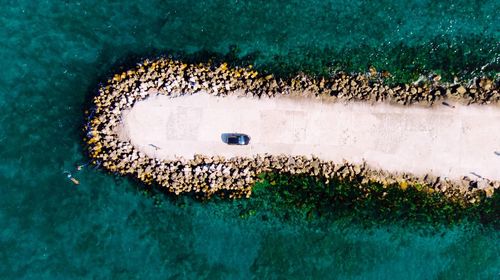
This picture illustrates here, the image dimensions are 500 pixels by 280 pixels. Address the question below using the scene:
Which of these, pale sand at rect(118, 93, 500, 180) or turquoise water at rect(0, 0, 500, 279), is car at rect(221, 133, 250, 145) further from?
turquoise water at rect(0, 0, 500, 279)

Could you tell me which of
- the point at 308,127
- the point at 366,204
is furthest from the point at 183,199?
the point at 366,204

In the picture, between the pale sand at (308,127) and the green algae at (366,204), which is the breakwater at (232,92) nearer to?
the pale sand at (308,127)

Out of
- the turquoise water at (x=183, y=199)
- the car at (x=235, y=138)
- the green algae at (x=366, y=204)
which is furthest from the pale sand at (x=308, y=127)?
the turquoise water at (x=183, y=199)

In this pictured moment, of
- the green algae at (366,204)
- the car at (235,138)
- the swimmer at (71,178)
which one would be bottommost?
the green algae at (366,204)

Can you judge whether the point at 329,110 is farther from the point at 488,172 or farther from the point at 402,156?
the point at 488,172

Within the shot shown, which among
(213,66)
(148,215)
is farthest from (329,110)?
(148,215)
